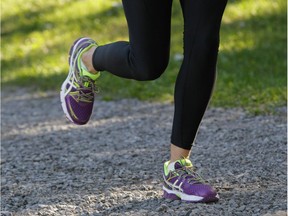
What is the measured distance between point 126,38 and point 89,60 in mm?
5972

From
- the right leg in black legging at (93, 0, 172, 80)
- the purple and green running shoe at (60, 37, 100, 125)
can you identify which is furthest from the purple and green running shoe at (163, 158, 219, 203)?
the purple and green running shoe at (60, 37, 100, 125)

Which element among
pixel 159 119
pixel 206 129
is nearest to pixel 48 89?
pixel 159 119

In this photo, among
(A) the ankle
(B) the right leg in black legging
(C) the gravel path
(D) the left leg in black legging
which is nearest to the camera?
(D) the left leg in black legging

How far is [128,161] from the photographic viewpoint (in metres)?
4.93

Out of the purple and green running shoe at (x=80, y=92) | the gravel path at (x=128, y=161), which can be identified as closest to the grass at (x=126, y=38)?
the gravel path at (x=128, y=161)

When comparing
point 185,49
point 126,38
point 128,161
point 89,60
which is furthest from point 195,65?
point 126,38

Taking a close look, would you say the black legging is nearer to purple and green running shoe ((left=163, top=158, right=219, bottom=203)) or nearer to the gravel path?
purple and green running shoe ((left=163, top=158, right=219, bottom=203))

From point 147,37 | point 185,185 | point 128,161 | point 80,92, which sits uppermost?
point 147,37

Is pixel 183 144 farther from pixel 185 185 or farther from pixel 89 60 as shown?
pixel 89 60

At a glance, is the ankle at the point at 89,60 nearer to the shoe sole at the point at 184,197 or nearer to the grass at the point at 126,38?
the shoe sole at the point at 184,197

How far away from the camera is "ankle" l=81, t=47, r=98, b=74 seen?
426cm

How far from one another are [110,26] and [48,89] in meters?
2.92

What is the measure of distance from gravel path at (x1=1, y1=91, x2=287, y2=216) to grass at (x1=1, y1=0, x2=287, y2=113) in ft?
1.73

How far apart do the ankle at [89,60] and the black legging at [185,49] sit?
1.38 feet
